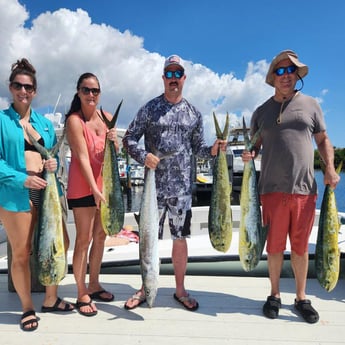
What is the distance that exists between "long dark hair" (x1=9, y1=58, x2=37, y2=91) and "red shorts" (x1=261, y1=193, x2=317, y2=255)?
1.93m

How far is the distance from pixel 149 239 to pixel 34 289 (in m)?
1.33

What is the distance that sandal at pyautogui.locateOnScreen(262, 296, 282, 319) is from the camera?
2.48 meters

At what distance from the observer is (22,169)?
2.28m

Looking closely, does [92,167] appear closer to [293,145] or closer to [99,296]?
[99,296]

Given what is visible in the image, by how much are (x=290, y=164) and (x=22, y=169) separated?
6.24ft

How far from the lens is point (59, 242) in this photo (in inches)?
91.5

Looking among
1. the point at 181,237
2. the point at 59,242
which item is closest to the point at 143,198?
the point at 181,237

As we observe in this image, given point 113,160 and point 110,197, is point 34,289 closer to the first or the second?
point 110,197

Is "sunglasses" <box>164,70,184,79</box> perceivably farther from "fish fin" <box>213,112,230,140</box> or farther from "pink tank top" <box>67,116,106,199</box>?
"pink tank top" <box>67,116,106,199</box>

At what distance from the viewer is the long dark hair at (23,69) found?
2322mm

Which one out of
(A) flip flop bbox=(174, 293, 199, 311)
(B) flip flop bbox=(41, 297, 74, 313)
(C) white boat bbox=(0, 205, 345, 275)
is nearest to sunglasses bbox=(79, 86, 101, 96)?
(B) flip flop bbox=(41, 297, 74, 313)

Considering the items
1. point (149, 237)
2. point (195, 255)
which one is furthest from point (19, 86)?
point (195, 255)

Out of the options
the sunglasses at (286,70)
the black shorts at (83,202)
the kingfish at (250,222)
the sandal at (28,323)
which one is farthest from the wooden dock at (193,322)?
the sunglasses at (286,70)

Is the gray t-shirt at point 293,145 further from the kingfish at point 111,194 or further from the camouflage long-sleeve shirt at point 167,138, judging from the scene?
the kingfish at point 111,194
